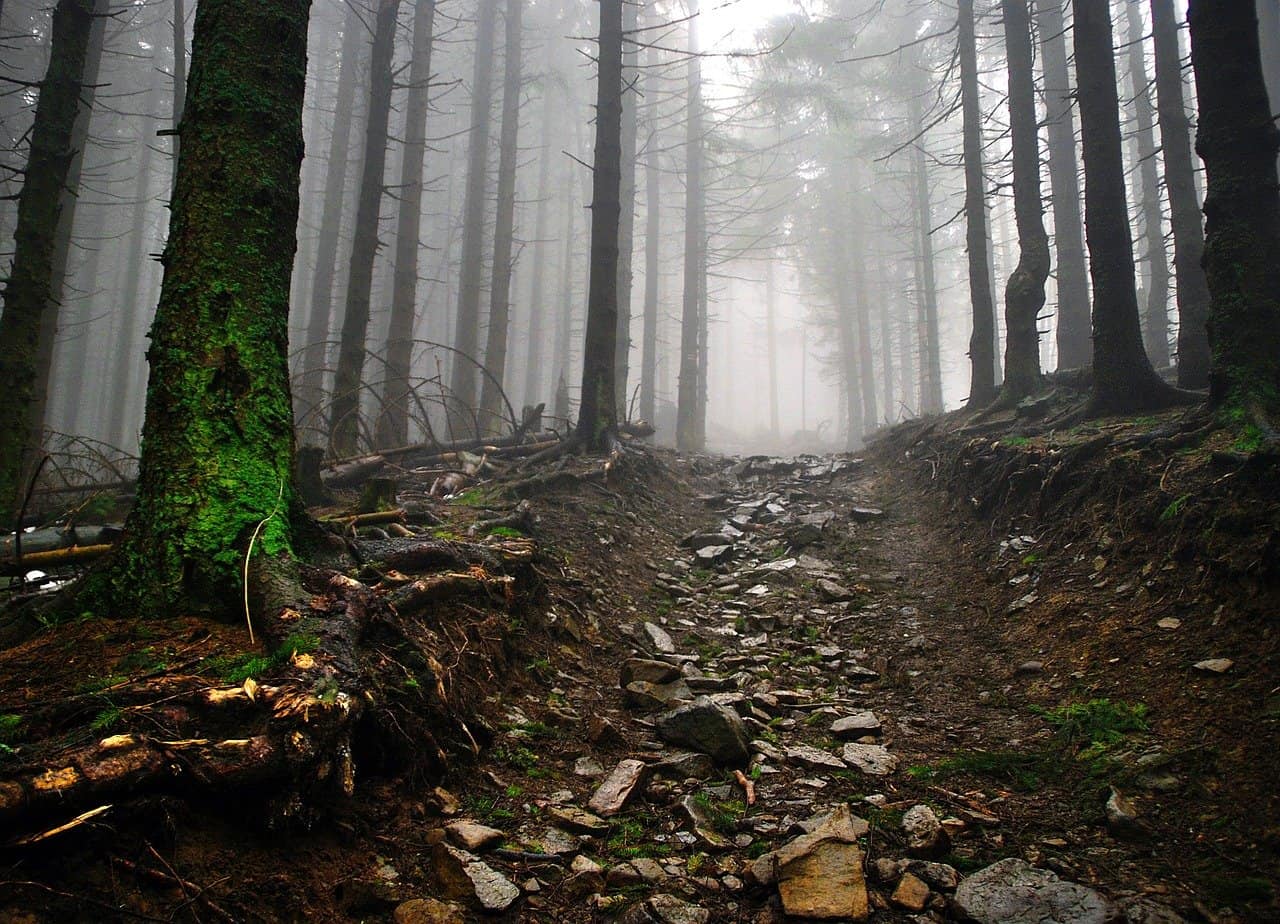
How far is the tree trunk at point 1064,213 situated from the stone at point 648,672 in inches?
387

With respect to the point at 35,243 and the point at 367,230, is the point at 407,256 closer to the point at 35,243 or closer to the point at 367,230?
the point at 367,230

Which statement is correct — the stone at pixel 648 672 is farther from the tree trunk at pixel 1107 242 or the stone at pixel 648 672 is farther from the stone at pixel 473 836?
the tree trunk at pixel 1107 242

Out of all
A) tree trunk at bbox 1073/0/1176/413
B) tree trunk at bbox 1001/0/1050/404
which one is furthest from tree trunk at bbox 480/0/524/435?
tree trunk at bbox 1073/0/1176/413

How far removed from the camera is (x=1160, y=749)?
9.52 ft

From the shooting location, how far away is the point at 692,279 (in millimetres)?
20781

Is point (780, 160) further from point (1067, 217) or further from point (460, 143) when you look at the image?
point (1067, 217)

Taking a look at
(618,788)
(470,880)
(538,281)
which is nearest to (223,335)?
(470,880)

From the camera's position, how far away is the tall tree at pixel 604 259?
9375 millimetres

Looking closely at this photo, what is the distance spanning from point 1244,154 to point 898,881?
20.0ft

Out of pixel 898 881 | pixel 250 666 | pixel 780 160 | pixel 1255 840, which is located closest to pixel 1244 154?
pixel 1255 840

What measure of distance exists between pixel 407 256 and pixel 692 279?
10064 millimetres

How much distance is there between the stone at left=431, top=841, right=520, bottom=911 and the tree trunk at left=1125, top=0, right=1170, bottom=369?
1557cm

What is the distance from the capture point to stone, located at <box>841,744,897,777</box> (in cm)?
325

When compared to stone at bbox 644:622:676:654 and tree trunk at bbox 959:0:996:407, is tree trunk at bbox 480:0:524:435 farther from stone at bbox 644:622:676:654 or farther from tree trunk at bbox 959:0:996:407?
tree trunk at bbox 959:0:996:407
